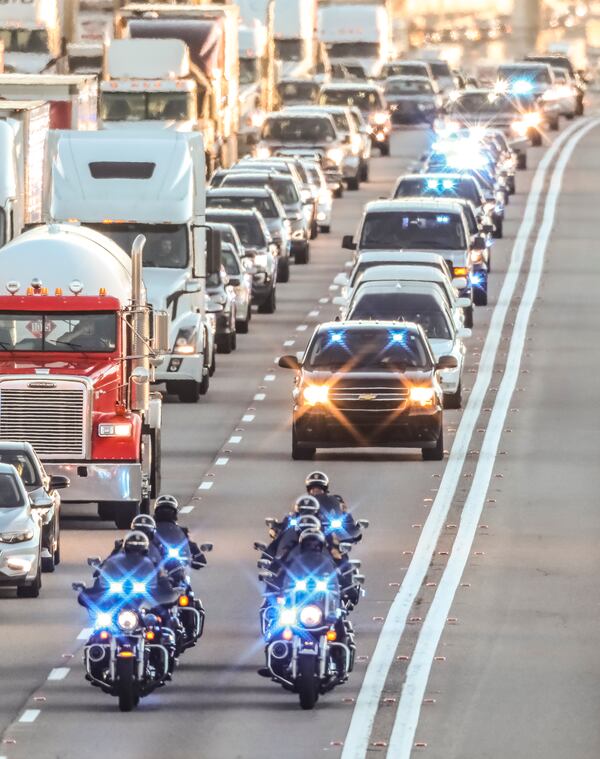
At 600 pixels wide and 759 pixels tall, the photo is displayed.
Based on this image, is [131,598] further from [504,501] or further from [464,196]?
[464,196]

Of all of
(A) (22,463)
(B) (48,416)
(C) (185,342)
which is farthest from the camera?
(C) (185,342)

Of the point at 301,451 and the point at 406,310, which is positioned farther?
the point at 406,310

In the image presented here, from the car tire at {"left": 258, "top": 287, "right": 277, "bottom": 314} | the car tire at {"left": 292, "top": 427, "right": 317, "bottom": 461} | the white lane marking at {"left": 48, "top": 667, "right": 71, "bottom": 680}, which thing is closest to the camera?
the white lane marking at {"left": 48, "top": 667, "right": 71, "bottom": 680}

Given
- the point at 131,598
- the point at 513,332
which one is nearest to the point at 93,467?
the point at 131,598

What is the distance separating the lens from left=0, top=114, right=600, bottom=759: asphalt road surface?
19.5m

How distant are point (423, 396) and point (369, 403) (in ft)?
2.05

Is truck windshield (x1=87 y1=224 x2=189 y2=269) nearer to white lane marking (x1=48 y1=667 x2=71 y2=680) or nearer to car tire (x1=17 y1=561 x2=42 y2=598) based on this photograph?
car tire (x1=17 y1=561 x2=42 y2=598)

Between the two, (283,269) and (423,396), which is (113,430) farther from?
(283,269)

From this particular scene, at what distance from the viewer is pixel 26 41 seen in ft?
237

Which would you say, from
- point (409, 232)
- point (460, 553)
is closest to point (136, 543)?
point (460, 553)

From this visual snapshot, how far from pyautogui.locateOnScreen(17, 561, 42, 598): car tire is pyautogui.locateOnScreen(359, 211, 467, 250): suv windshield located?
2287cm

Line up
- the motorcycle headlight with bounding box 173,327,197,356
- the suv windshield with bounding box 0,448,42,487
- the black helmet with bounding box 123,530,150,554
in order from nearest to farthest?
the black helmet with bounding box 123,530,150,554 → the suv windshield with bounding box 0,448,42,487 → the motorcycle headlight with bounding box 173,327,197,356

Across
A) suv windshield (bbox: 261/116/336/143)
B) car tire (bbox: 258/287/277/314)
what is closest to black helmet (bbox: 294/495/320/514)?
car tire (bbox: 258/287/277/314)

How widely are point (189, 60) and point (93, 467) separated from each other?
126ft
